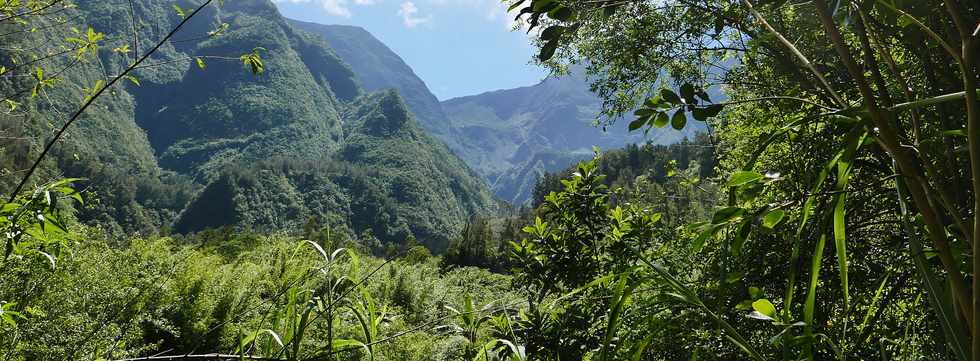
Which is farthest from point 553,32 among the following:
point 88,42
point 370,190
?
point 370,190

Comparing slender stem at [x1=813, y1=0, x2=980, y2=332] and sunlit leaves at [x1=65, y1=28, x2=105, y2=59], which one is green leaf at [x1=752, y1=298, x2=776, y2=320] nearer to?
slender stem at [x1=813, y1=0, x2=980, y2=332]

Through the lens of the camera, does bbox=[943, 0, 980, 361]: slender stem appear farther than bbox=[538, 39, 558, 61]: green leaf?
No

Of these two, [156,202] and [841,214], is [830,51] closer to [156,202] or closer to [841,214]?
[841,214]

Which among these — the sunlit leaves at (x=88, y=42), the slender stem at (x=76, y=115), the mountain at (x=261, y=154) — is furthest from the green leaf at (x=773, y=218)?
the mountain at (x=261, y=154)

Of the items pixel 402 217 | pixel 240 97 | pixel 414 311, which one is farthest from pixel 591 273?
pixel 240 97

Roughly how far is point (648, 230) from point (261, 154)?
162m

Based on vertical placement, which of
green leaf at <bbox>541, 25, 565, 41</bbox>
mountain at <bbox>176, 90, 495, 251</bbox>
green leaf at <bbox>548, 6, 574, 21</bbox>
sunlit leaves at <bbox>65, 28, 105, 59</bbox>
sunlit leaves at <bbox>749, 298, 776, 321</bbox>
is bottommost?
mountain at <bbox>176, 90, 495, 251</bbox>

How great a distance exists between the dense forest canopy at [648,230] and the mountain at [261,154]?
88941 millimetres

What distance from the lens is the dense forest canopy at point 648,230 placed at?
553 mm

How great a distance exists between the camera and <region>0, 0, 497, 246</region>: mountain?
350ft

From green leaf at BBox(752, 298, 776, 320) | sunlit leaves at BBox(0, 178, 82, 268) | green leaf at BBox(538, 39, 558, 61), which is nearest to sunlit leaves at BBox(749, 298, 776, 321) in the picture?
green leaf at BBox(752, 298, 776, 320)

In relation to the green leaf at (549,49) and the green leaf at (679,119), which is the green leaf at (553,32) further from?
the green leaf at (679,119)

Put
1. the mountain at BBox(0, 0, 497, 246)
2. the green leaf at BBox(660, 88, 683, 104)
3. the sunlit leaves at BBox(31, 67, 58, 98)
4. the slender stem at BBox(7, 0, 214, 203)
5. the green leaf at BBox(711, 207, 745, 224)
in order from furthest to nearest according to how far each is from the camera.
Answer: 1. the mountain at BBox(0, 0, 497, 246)
2. the sunlit leaves at BBox(31, 67, 58, 98)
3. the slender stem at BBox(7, 0, 214, 203)
4. the green leaf at BBox(660, 88, 683, 104)
5. the green leaf at BBox(711, 207, 745, 224)

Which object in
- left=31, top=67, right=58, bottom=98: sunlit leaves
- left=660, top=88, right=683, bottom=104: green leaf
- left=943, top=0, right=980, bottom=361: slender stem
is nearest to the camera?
left=943, top=0, right=980, bottom=361: slender stem
